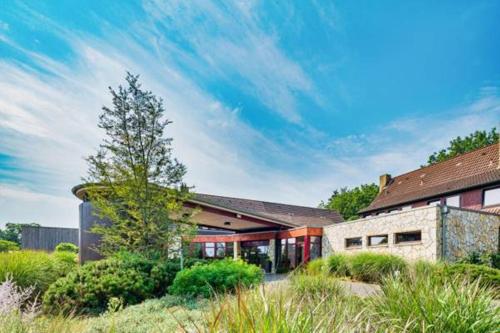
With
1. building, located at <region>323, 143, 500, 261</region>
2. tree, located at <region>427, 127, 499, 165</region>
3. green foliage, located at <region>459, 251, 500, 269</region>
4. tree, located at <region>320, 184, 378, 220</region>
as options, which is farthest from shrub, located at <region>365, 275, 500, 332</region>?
tree, located at <region>320, 184, 378, 220</region>

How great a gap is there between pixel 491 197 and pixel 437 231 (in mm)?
7411

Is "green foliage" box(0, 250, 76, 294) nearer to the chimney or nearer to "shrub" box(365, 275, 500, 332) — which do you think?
"shrub" box(365, 275, 500, 332)

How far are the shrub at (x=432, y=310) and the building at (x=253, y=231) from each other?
1116 centimetres

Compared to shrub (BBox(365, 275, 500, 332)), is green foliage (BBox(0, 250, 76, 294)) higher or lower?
lower

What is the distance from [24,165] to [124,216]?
4.18 m

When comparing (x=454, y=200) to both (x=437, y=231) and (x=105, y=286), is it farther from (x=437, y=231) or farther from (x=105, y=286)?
(x=105, y=286)

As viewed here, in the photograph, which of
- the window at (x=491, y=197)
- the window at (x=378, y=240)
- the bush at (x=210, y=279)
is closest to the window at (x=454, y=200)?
the window at (x=491, y=197)

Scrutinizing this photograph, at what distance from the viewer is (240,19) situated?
895 cm

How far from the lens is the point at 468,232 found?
1391 centimetres

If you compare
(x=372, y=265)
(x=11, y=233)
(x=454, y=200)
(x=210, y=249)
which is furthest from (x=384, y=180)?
(x=11, y=233)

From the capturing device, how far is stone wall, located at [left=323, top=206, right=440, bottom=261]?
13180 millimetres

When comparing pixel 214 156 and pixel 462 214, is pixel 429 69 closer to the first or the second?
pixel 462 214

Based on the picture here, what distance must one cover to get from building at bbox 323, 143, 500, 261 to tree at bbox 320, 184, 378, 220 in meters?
11.9

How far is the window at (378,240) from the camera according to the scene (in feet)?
51.7
